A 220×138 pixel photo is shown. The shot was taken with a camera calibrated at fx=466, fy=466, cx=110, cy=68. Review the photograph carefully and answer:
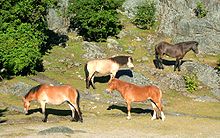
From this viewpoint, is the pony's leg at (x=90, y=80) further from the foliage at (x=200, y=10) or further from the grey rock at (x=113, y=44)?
the foliage at (x=200, y=10)

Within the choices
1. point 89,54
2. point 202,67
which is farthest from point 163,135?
point 89,54

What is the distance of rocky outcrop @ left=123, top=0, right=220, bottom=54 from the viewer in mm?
58281

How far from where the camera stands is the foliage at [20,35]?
42.3m

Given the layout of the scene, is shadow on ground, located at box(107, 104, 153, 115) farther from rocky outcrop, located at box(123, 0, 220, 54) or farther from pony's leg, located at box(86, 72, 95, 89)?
rocky outcrop, located at box(123, 0, 220, 54)

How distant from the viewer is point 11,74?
1711 inches

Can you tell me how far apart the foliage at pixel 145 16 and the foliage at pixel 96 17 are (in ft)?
17.0

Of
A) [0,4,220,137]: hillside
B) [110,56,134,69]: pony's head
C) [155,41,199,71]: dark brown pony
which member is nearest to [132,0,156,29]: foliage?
[0,4,220,137]: hillside

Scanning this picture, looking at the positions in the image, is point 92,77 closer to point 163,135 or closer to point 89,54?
point 89,54

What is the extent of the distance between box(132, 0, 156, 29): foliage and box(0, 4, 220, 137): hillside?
1121 mm

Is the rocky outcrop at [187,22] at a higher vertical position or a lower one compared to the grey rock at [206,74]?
higher

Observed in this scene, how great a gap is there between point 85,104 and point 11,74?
10.2m

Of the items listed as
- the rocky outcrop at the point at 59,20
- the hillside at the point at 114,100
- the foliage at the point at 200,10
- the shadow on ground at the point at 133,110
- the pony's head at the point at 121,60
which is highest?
the foliage at the point at 200,10

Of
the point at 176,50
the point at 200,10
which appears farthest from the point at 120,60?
the point at 200,10

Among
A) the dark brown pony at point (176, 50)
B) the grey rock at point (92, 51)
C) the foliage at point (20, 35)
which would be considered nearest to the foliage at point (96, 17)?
the grey rock at point (92, 51)
